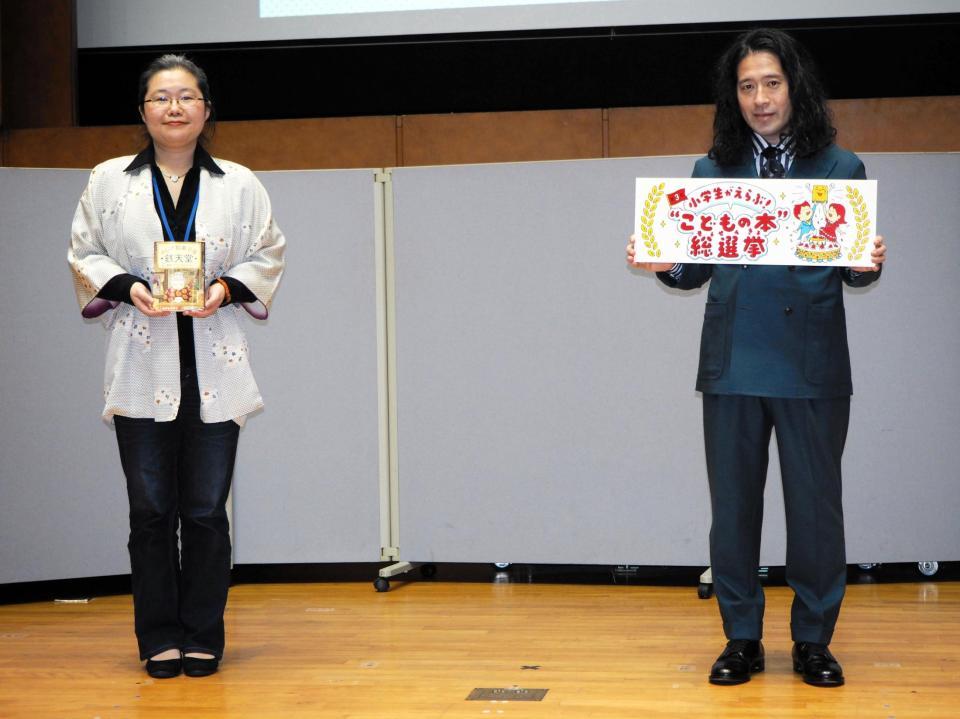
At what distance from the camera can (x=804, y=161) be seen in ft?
8.73

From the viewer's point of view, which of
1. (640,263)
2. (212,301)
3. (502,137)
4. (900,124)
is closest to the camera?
(640,263)

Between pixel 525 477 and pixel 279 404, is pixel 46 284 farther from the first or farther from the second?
pixel 525 477

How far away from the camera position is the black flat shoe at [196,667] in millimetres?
2840

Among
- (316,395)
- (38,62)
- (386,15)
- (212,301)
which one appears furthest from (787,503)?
(38,62)

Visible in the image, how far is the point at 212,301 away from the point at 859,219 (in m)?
1.46

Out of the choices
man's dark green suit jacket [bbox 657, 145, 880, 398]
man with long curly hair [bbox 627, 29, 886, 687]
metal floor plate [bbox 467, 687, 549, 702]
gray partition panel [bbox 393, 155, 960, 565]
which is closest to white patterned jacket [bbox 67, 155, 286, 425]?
metal floor plate [bbox 467, 687, 549, 702]

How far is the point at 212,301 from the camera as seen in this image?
2.74 m

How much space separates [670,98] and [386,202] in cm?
139

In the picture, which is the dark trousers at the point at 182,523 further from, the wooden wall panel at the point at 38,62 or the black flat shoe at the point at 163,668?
the wooden wall panel at the point at 38,62

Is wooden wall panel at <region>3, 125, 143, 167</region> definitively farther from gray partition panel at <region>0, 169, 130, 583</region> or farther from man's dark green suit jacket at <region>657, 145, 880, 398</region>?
man's dark green suit jacket at <region>657, 145, 880, 398</region>

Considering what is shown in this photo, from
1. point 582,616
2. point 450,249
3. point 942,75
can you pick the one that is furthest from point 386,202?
point 942,75

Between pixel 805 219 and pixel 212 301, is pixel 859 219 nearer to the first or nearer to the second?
pixel 805 219

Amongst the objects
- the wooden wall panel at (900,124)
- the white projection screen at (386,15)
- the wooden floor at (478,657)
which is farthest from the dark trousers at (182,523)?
the wooden wall panel at (900,124)

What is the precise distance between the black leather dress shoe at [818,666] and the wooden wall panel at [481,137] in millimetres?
2536
